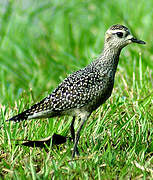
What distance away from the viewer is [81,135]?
4762 millimetres

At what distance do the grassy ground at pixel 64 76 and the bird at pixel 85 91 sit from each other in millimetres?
240

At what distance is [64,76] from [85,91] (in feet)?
7.83

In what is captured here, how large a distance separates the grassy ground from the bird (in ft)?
0.79

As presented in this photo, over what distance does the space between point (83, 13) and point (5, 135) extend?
519 centimetres

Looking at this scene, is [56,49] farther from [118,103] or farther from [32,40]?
[118,103]

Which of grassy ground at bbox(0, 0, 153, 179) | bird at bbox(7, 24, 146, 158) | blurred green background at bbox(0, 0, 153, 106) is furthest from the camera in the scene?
blurred green background at bbox(0, 0, 153, 106)

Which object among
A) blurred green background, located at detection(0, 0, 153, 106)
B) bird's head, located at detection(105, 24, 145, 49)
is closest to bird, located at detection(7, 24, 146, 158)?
bird's head, located at detection(105, 24, 145, 49)

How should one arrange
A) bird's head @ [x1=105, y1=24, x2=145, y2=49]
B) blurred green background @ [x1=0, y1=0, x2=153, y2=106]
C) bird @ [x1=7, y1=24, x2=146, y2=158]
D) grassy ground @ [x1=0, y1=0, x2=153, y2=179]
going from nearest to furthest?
1. grassy ground @ [x1=0, y1=0, x2=153, y2=179]
2. bird @ [x1=7, y1=24, x2=146, y2=158]
3. bird's head @ [x1=105, y1=24, x2=145, y2=49]
4. blurred green background @ [x1=0, y1=0, x2=153, y2=106]

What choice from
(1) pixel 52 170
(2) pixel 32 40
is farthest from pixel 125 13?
(1) pixel 52 170

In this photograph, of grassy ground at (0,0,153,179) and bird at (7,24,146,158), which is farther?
bird at (7,24,146,158)

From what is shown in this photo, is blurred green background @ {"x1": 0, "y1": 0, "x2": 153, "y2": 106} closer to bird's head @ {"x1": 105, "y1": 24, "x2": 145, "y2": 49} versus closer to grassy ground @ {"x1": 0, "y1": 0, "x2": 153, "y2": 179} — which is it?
grassy ground @ {"x1": 0, "y1": 0, "x2": 153, "y2": 179}

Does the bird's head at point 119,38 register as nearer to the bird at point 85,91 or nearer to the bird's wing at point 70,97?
the bird at point 85,91

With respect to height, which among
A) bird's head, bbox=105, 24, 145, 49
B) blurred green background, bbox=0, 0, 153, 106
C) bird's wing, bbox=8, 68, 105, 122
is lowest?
bird's wing, bbox=8, 68, 105, 122

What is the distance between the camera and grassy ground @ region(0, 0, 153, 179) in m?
3.94
